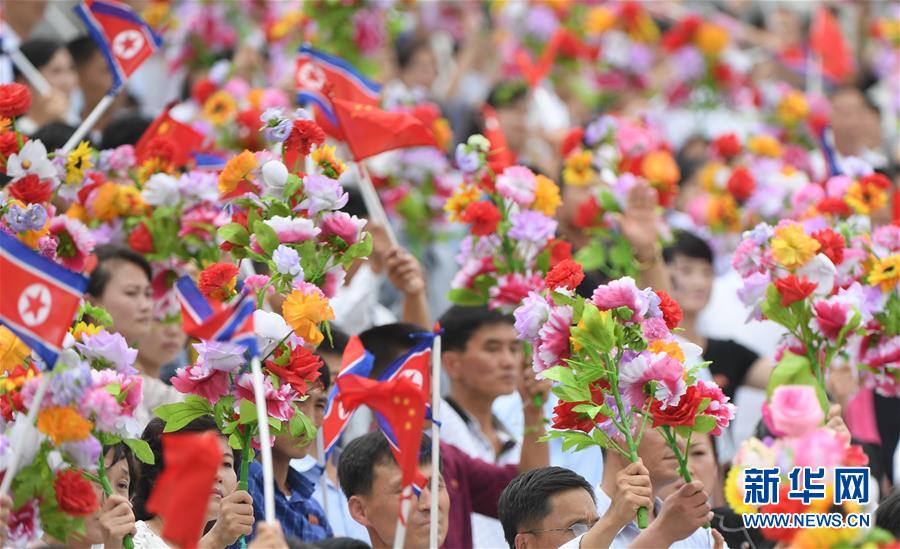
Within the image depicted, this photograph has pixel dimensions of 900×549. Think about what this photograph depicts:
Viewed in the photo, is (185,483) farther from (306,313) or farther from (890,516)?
(890,516)

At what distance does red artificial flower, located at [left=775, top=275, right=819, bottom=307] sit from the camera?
575cm

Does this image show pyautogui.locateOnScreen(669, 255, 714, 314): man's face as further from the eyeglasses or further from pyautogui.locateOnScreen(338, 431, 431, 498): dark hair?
the eyeglasses

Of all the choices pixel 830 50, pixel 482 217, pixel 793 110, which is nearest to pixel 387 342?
pixel 482 217

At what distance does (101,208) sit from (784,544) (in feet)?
10.7

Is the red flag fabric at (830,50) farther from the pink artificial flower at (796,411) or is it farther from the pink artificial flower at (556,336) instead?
the pink artificial flower at (796,411)

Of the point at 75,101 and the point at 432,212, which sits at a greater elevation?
the point at 75,101

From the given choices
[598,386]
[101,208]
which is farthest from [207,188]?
[598,386]

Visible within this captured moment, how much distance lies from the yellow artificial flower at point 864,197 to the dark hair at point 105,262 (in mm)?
2988

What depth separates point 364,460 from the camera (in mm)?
5555

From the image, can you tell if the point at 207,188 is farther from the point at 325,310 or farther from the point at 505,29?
the point at 505,29

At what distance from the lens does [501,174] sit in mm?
6801

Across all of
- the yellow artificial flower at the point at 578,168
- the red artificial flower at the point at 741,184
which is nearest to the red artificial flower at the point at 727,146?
the red artificial flower at the point at 741,184

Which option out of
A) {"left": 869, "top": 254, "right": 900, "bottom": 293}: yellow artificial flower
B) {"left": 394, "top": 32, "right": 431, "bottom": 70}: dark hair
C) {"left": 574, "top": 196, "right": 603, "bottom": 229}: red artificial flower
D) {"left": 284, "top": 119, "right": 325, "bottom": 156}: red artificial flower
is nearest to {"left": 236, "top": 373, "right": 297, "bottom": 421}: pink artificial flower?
{"left": 284, "top": 119, "right": 325, "bottom": 156}: red artificial flower

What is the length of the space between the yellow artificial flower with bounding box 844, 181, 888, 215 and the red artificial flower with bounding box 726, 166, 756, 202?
175 cm
